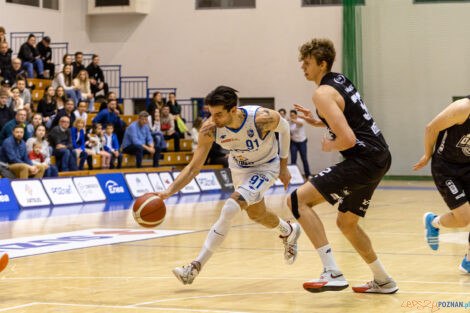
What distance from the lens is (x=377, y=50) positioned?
70.4ft

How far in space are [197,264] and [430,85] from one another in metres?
17.0

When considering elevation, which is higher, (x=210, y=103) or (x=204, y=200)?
(x=210, y=103)

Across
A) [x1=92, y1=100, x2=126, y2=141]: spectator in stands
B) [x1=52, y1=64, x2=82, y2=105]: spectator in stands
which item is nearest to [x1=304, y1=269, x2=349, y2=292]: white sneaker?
[x1=92, y1=100, x2=126, y2=141]: spectator in stands

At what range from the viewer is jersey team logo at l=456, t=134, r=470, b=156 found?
627 cm

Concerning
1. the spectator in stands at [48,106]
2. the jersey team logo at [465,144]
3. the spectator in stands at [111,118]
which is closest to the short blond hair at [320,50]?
the jersey team logo at [465,144]

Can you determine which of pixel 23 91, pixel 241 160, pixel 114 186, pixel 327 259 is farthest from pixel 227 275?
pixel 23 91

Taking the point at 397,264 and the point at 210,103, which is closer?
the point at 210,103

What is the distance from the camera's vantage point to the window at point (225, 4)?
24.3 meters

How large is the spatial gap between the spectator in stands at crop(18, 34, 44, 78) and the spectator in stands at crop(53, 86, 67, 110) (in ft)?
8.69

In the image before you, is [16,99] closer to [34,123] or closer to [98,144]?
[34,123]

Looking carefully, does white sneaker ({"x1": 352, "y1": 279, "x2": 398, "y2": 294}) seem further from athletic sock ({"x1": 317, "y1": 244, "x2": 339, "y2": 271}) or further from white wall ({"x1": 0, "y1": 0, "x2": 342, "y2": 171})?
white wall ({"x1": 0, "y1": 0, "x2": 342, "y2": 171})

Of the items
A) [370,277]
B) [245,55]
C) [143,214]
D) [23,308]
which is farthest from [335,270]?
[245,55]

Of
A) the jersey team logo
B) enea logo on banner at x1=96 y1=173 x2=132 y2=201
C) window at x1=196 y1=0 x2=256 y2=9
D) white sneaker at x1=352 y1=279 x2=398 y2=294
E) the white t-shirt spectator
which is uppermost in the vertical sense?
window at x1=196 y1=0 x2=256 y2=9

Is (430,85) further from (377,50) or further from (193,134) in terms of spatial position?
(193,134)
